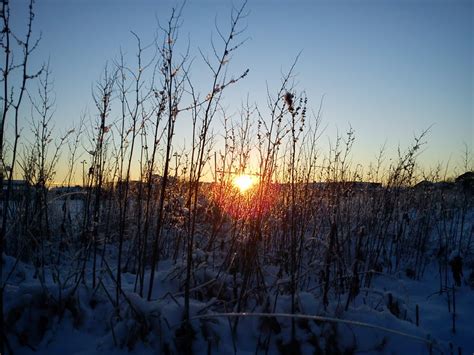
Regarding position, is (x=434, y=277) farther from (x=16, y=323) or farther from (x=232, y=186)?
(x=16, y=323)

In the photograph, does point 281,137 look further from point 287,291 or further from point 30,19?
point 30,19

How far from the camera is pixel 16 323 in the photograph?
205 centimetres

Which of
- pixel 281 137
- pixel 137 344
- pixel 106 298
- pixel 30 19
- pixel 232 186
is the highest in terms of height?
pixel 30 19

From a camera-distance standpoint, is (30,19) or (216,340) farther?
(216,340)

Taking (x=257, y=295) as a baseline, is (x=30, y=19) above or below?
above

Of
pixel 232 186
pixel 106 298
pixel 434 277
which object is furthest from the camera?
pixel 434 277

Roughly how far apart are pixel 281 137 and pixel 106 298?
5.47ft

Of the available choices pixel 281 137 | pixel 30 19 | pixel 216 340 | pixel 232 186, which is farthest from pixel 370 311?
pixel 30 19

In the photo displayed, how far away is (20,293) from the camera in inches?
85.5

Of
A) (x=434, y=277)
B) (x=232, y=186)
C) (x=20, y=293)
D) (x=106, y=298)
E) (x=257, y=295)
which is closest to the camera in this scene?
(x=20, y=293)

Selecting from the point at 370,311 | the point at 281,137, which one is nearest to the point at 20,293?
the point at 281,137

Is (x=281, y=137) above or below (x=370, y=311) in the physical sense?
above

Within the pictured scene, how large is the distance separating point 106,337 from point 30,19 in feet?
5.80

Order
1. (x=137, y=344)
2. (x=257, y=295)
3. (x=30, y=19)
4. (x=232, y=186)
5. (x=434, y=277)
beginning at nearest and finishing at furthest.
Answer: (x=30, y=19) < (x=137, y=344) < (x=257, y=295) < (x=232, y=186) < (x=434, y=277)
